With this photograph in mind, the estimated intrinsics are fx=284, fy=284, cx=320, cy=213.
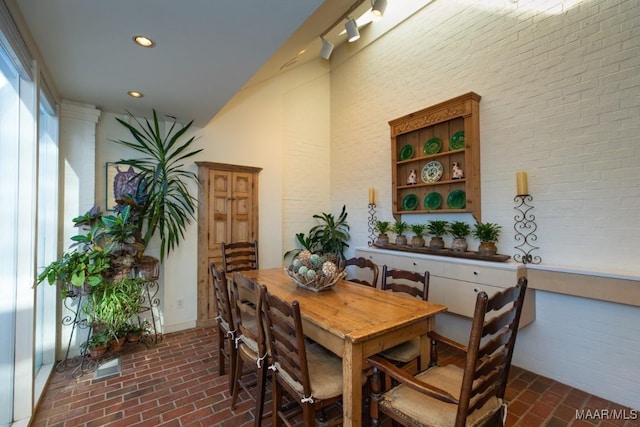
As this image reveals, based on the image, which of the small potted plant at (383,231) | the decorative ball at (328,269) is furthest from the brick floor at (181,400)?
the small potted plant at (383,231)

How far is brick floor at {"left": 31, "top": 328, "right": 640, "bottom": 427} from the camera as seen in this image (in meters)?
2.02

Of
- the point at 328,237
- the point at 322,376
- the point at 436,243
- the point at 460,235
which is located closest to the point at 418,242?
the point at 436,243

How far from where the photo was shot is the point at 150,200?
10.7 feet

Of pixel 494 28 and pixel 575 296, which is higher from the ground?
pixel 494 28

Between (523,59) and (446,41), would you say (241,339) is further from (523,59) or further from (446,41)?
(446,41)

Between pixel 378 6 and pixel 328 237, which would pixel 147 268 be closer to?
pixel 328 237

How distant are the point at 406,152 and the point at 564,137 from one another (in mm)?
1652

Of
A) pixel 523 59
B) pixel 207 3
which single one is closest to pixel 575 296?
pixel 523 59

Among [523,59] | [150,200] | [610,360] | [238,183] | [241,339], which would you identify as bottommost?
[610,360]

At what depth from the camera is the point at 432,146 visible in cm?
353

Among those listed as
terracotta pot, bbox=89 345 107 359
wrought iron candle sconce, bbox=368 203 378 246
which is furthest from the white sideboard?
terracotta pot, bbox=89 345 107 359

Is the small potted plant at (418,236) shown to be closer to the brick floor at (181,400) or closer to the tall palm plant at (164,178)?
the brick floor at (181,400)

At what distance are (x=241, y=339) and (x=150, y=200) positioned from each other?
6.82 feet

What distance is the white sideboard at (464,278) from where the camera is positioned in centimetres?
258
